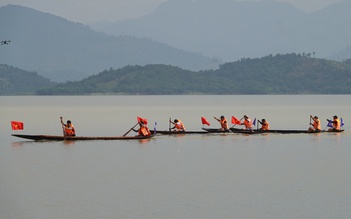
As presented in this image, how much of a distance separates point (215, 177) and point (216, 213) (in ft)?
30.6

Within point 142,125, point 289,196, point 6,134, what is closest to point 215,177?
point 289,196

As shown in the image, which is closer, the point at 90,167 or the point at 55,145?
the point at 90,167

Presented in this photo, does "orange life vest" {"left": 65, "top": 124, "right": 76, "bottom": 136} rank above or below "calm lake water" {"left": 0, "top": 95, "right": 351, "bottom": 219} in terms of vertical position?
above

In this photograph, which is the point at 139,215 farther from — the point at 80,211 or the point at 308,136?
the point at 308,136

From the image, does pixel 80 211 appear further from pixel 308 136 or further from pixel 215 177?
pixel 308 136

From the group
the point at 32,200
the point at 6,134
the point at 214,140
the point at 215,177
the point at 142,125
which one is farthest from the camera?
the point at 6,134

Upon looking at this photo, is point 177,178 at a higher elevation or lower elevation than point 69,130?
lower

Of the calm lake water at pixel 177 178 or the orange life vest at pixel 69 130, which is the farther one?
the orange life vest at pixel 69 130

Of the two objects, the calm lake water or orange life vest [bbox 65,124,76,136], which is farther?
orange life vest [bbox 65,124,76,136]

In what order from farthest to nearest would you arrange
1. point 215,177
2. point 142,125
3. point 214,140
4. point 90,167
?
1. point 214,140
2. point 142,125
3. point 90,167
4. point 215,177

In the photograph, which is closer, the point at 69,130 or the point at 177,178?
the point at 177,178

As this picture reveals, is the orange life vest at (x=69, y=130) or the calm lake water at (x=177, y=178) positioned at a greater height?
the orange life vest at (x=69, y=130)

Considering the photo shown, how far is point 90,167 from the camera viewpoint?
4278cm

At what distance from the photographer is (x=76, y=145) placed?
54.3m
